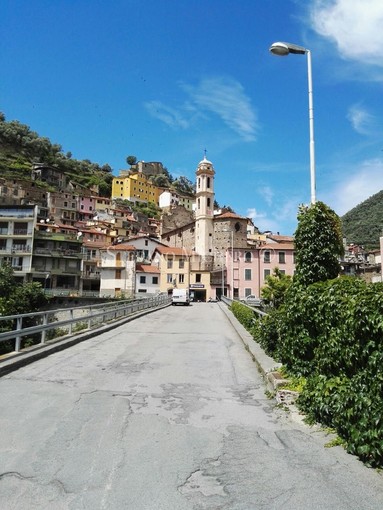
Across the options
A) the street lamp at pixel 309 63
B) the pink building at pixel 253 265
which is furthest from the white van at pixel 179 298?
the street lamp at pixel 309 63

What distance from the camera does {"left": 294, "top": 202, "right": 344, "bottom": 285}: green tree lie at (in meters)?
8.91

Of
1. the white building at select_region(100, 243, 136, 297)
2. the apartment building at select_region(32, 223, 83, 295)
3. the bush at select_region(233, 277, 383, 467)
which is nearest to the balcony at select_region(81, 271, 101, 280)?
the white building at select_region(100, 243, 136, 297)

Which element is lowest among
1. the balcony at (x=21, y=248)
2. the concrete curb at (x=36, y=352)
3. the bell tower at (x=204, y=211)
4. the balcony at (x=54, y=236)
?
A: the concrete curb at (x=36, y=352)

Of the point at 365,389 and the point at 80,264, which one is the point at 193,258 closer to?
the point at 80,264

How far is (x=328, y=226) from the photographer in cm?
913

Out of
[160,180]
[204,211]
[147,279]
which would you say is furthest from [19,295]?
[160,180]

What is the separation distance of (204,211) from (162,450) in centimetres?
8861

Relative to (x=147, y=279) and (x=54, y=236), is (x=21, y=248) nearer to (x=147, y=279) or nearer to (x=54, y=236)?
(x=54, y=236)

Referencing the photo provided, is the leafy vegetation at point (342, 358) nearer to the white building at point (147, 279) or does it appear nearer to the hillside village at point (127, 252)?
the hillside village at point (127, 252)

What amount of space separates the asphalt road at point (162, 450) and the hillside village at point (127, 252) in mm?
42986

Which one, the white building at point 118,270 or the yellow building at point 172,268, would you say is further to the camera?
the yellow building at point 172,268

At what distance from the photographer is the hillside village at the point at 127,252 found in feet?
208

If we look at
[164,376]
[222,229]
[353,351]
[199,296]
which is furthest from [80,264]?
[353,351]

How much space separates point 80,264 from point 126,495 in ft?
218
